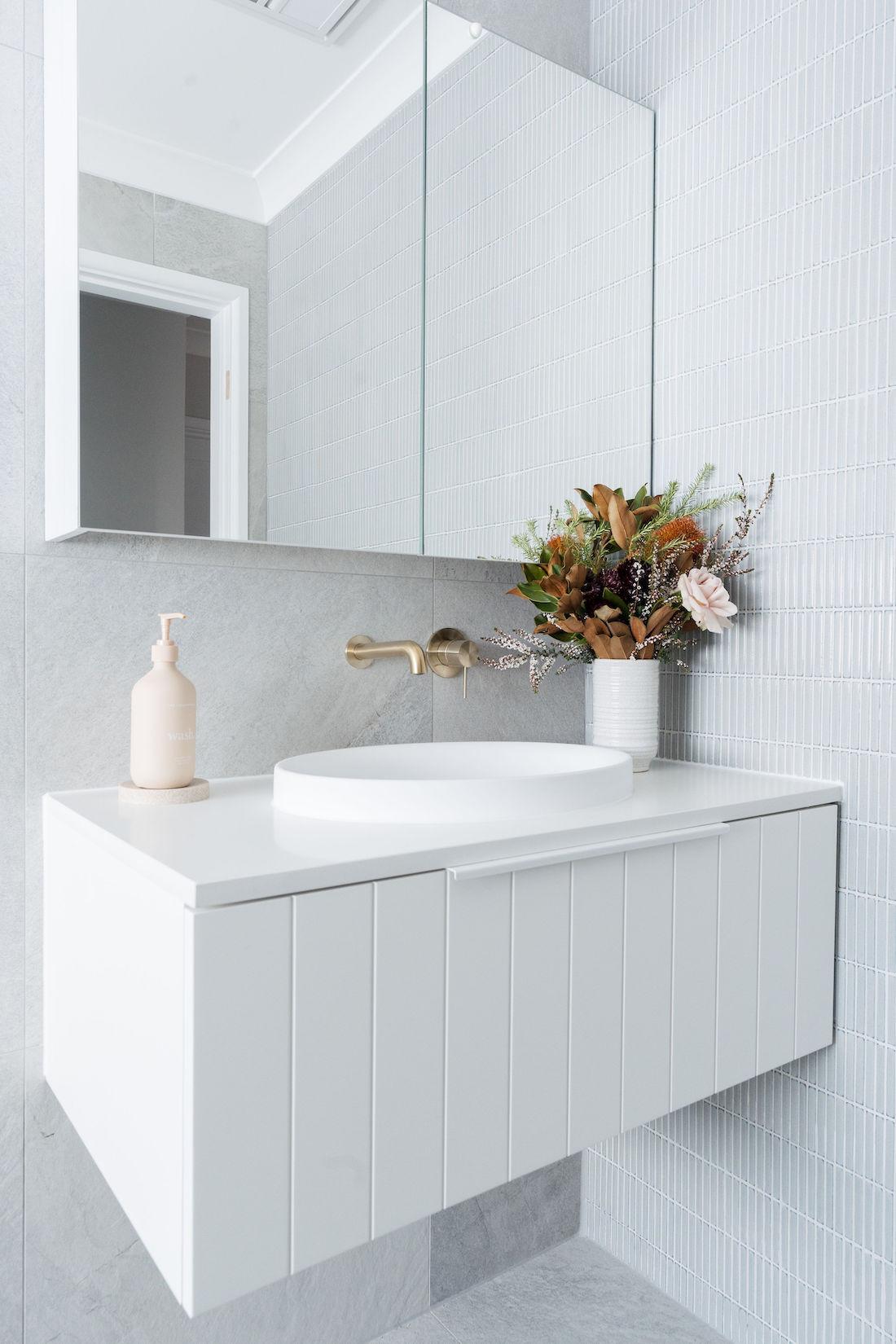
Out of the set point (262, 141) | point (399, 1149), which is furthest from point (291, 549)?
point (399, 1149)

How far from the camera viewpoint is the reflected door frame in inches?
46.0

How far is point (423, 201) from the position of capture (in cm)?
138

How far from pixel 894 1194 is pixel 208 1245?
938 millimetres

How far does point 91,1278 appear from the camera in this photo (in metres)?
1.21

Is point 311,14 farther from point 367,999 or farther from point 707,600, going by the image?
point 367,999

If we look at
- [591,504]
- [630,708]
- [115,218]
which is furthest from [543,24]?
[630,708]

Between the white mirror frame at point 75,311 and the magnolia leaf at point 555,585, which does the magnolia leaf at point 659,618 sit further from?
the white mirror frame at point 75,311

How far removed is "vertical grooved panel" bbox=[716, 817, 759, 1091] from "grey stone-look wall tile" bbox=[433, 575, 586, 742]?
1.68 feet

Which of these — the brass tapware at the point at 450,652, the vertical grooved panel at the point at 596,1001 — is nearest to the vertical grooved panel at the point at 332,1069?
the vertical grooved panel at the point at 596,1001

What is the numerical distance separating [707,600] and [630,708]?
0.65ft

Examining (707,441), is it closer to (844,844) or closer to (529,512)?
(529,512)

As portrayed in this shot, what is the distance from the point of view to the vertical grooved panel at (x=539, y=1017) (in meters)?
0.95

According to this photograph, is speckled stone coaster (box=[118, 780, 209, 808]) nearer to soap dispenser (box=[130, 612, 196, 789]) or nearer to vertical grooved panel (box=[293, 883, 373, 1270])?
soap dispenser (box=[130, 612, 196, 789])

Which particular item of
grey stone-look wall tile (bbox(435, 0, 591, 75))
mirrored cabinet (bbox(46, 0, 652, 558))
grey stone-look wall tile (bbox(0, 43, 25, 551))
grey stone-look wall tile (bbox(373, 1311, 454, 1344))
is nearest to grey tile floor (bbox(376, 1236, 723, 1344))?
grey stone-look wall tile (bbox(373, 1311, 454, 1344))
